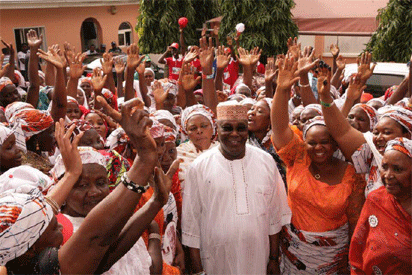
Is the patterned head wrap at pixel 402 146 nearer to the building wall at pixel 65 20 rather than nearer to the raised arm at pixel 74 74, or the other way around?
the raised arm at pixel 74 74

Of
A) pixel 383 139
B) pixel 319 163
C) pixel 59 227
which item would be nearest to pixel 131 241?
pixel 59 227

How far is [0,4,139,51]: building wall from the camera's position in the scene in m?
15.9

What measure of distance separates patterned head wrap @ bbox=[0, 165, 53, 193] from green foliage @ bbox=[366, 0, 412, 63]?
29.6 ft

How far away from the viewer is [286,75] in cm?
332

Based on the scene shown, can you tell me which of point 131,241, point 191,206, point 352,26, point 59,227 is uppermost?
point 352,26

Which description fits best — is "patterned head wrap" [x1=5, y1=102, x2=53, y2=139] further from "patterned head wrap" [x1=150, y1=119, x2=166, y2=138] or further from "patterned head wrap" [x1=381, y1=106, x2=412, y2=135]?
"patterned head wrap" [x1=381, y1=106, x2=412, y2=135]

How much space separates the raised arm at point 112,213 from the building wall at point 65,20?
51.2 ft

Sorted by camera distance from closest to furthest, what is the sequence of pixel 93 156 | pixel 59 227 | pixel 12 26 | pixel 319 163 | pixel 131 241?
pixel 59 227 → pixel 131 241 → pixel 93 156 → pixel 319 163 → pixel 12 26

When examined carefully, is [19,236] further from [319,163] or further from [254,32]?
[254,32]

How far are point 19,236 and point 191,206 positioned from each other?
5.23 ft

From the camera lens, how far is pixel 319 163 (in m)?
3.21

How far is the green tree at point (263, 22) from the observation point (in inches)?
459

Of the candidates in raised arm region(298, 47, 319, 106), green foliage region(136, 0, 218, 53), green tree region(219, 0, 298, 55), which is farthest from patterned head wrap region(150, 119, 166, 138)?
green foliage region(136, 0, 218, 53)

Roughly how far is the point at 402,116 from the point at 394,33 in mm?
7607
